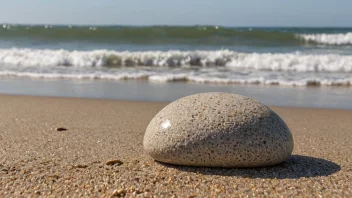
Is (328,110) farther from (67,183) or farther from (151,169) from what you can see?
(67,183)

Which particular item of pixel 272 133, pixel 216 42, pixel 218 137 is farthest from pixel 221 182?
pixel 216 42

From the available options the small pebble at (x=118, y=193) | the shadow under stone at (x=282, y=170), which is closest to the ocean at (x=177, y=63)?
the shadow under stone at (x=282, y=170)

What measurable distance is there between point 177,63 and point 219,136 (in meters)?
12.1

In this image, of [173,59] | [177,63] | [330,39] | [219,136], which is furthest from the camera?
[330,39]

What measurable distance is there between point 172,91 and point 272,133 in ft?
18.2

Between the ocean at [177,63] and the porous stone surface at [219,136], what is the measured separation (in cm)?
427

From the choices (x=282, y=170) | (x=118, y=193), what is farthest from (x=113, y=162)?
(x=282, y=170)

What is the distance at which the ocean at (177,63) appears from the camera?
32.0ft

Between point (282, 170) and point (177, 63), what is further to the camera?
point (177, 63)

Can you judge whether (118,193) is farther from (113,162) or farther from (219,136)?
(219,136)

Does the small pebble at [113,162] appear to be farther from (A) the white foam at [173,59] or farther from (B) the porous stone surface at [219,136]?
(A) the white foam at [173,59]

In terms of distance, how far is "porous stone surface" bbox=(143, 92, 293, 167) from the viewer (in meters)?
3.34

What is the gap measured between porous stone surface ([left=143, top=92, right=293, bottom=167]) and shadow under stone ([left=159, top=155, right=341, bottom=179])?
2.2 inches

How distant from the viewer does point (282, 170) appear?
3527 mm
